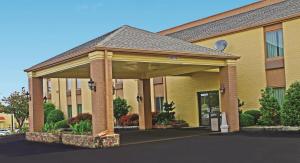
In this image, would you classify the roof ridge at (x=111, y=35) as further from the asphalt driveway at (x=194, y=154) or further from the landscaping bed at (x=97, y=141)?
the asphalt driveway at (x=194, y=154)

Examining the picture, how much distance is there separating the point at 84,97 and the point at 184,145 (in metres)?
26.5

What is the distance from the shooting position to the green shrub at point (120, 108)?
1419 inches

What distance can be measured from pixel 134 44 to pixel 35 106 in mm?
8098

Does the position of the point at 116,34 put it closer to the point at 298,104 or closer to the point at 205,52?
the point at 205,52

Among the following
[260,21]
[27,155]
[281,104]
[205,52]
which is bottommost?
[27,155]

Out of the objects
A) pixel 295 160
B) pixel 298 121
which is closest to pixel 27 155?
pixel 295 160

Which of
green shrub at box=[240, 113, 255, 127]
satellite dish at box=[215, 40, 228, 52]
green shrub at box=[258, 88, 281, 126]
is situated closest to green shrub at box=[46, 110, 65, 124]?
satellite dish at box=[215, 40, 228, 52]

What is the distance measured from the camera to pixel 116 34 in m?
21.0

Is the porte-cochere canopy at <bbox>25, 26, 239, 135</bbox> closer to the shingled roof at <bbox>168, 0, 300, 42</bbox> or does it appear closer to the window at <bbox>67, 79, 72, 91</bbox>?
the shingled roof at <bbox>168, 0, 300, 42</bbox>

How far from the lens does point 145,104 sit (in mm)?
28750

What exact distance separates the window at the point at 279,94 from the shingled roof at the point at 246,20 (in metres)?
3.95

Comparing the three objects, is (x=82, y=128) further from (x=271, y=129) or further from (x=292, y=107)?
(x=292, y=107)

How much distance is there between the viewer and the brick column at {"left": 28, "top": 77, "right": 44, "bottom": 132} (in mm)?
24391

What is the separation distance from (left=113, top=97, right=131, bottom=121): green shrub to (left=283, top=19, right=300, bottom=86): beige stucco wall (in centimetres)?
1611
